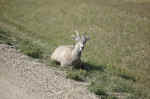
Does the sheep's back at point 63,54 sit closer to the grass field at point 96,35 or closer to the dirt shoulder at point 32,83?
the grass field at point 96,35

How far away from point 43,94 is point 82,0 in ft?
108

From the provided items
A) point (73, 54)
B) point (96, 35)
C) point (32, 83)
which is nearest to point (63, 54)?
point (73, 54)

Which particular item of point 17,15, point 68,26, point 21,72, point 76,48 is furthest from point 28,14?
point 21,72

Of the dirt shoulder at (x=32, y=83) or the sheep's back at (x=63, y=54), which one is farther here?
the sheep's back at (x=63, y=54)

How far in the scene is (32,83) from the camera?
9.82 meters

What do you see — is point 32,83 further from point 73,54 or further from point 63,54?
point 63,54

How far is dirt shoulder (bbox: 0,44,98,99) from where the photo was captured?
29.5 ft

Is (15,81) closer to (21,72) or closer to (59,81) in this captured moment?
(21,72)

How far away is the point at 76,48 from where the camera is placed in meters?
14.3

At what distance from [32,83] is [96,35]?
58.0 ft

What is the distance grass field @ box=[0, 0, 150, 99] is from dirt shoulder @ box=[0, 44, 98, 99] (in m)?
0.84

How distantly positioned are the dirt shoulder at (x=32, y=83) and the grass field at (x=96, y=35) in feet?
2.76

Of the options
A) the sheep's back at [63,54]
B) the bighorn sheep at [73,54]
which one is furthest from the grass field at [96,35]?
the bighorn sheep at [73,54]

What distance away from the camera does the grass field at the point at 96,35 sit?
529 inches
